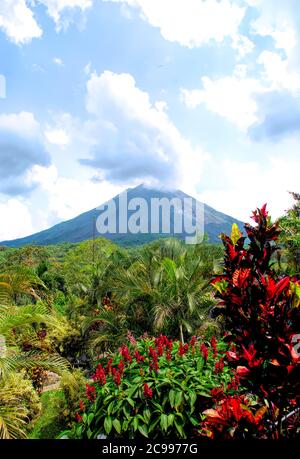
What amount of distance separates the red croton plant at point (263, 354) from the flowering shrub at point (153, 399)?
120 centimetres

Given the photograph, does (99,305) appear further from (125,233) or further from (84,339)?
(125,233)

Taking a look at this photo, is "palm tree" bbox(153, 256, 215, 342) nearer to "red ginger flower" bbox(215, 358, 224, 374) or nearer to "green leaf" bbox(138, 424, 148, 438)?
"red ginger flower" bbox(215, 358, 224, 374)

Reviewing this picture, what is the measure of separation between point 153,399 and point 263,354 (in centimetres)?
188

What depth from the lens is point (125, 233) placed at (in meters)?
143

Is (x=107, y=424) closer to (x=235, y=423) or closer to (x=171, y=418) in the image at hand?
(x=171, y=418)

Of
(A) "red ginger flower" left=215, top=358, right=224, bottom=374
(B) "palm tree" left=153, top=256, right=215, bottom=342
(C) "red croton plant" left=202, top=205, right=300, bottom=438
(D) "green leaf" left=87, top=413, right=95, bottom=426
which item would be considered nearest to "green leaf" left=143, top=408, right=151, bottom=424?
(D) "green leaf" left=87, top=413, right=95, bottom=426

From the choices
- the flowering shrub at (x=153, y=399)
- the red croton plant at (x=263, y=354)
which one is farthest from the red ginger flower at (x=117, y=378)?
the red croton plant at (x=263, y=354)

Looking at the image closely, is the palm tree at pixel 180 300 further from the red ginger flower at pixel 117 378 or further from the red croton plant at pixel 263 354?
the red croton plant at pixel 263 354

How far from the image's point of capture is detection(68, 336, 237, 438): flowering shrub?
137 inches

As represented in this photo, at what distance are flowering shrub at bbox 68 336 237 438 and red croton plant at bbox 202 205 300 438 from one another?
120 centimetres

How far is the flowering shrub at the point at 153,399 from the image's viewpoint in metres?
3.48

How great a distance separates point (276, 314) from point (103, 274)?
9.84 meters

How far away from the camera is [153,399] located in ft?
11.9
